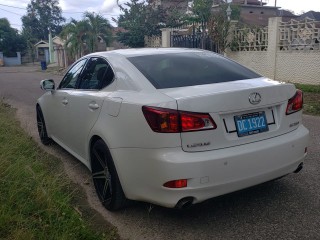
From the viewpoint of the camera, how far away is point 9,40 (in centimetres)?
5894

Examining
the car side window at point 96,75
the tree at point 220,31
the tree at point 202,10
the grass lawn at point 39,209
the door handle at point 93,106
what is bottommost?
the grass lawn at point 39,209

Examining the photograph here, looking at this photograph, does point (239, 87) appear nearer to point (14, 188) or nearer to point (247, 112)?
point (247, 112)

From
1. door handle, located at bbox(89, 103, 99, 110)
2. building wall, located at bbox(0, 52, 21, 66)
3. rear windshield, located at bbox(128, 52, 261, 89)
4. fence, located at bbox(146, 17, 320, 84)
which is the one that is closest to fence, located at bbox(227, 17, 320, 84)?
fence, located at bbox(146, 17, 320, 84)

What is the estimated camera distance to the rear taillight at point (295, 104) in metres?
3.25

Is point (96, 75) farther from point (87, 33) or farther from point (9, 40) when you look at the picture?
point (9, 40)

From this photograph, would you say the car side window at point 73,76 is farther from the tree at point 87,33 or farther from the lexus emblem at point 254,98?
the tree at point 87,33

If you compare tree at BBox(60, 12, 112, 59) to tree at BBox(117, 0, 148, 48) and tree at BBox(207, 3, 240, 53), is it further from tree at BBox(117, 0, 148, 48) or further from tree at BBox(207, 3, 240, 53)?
tree at BBox(207, 3, 240, 53)

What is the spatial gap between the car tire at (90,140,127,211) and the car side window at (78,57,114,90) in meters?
0.64

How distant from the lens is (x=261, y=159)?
116 inches

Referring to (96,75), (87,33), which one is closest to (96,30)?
(87,33)

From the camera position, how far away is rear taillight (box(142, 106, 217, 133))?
8.93 ft

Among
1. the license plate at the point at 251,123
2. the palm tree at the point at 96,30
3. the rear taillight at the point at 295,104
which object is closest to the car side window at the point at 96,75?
the license plate at the point at 251,123

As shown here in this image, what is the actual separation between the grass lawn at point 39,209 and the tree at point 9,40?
59.5 meters

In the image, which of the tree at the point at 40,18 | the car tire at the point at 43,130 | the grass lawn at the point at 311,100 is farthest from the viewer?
the tree at the point at 40,18
